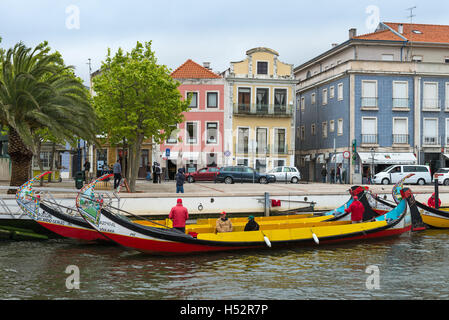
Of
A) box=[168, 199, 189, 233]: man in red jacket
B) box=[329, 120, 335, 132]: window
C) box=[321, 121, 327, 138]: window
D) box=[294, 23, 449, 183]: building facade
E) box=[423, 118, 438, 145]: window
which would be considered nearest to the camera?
box=[168, 199, 189, 233]: man in red jacket

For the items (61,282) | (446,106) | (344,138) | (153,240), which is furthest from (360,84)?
(61,282)

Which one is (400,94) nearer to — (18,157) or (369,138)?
(369,138)

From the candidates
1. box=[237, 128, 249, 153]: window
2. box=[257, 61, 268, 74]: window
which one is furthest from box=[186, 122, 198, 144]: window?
box=[257, 61, 268, 74]: window

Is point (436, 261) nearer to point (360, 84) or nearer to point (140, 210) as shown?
point (140, 210)

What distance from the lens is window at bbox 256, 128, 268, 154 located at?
179 ft

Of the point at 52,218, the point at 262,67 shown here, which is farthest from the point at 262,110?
the point at 52,218

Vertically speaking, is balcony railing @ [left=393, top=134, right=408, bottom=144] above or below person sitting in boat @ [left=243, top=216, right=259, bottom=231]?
above

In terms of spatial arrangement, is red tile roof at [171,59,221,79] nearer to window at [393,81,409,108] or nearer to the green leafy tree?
window at [393,81,409,108]

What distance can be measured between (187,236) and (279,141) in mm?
37055

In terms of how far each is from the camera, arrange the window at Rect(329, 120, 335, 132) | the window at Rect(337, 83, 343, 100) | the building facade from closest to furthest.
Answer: the building facade, the window at Rect(337, 83, 343, 100), the window at Rect(329, 120, 335, 132)

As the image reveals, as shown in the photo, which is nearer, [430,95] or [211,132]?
[430,95]

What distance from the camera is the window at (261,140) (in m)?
54.6

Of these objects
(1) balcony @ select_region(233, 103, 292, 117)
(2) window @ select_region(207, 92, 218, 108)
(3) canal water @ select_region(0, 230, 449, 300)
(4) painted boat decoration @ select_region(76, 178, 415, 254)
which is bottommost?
(3) canal water @ select_region(0, 230, 449, 300)

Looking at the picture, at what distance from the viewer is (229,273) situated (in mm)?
16641
